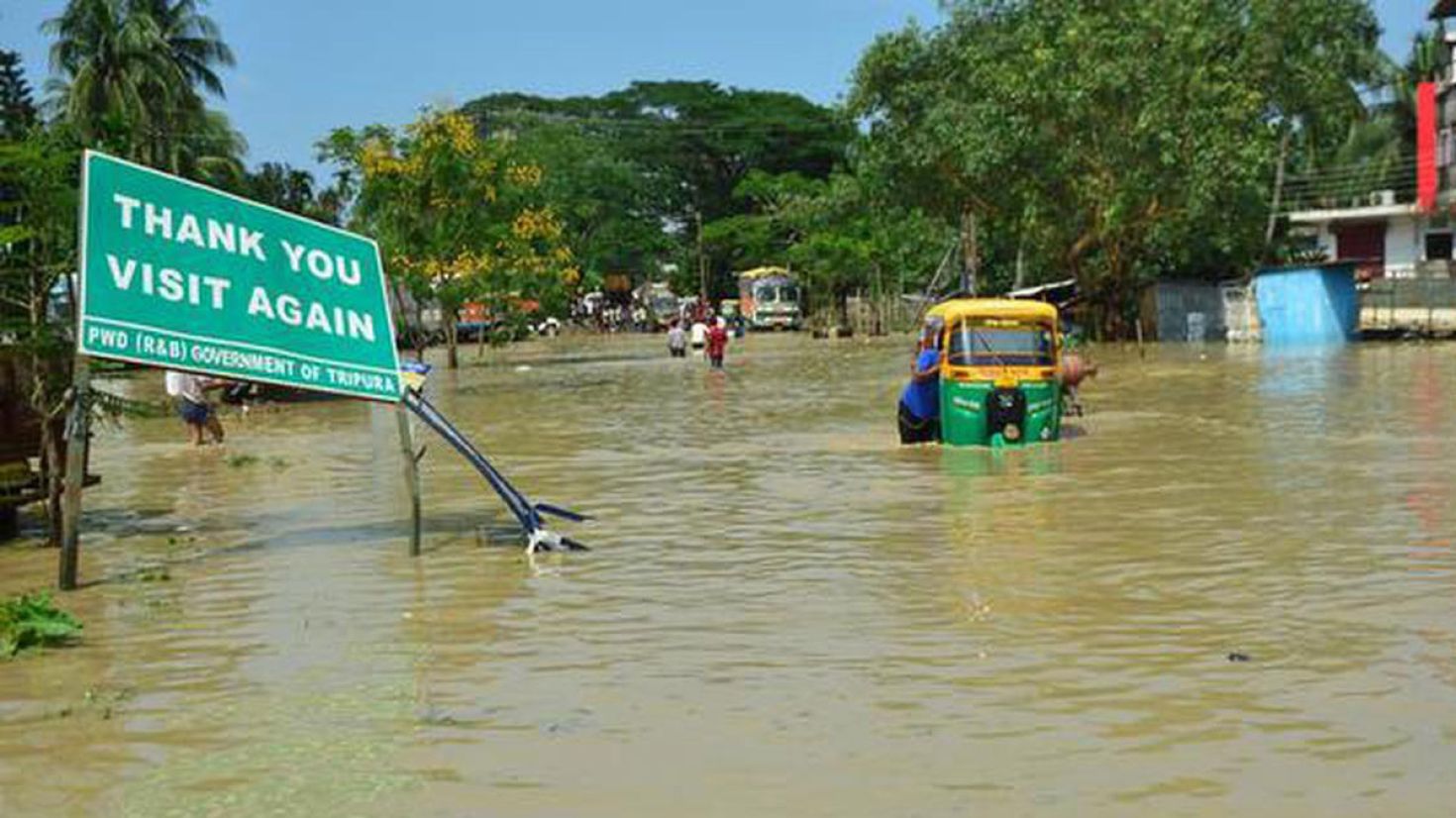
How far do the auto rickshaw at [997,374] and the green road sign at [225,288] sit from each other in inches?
363

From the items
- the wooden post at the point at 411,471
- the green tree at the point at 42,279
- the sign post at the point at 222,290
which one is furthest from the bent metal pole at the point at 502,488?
the green tree at the point at 42,279

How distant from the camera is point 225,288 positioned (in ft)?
37.2

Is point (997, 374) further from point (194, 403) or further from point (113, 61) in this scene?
point (113, 61)

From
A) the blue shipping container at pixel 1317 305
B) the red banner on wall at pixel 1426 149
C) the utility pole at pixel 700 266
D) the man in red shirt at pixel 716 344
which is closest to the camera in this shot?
the man in red shirt at pixel 716 344

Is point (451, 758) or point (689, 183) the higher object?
point (689, 183)

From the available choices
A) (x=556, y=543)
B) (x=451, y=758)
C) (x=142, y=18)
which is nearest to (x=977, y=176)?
(x=142, y=18)

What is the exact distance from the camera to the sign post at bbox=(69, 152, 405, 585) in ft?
35.4

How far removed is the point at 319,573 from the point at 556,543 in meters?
1.65

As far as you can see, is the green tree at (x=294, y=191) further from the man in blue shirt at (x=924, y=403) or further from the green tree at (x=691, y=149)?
the man in blue shirt at (x=924, y=403)

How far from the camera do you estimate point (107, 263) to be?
35.3 feet

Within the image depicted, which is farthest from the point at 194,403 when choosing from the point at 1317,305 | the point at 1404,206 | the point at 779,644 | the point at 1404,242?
the point at 1404,242

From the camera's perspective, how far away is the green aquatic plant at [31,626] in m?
9.19

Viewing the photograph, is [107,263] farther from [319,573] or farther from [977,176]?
[977,176]

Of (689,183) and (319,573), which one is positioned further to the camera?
(689,183)
